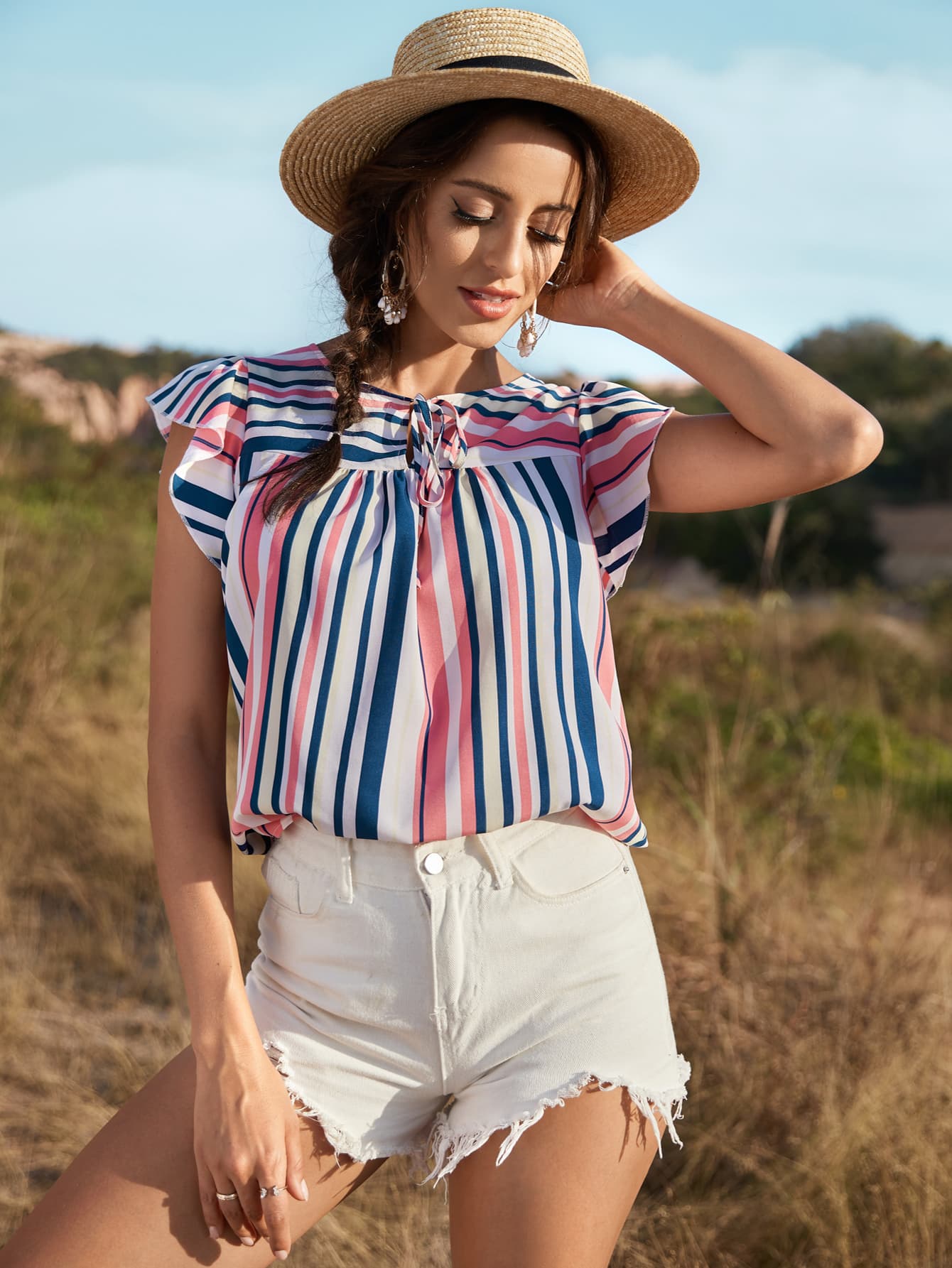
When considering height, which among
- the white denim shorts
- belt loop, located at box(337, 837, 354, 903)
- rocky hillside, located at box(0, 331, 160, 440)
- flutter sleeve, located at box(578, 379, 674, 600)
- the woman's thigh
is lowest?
the woman's thigh

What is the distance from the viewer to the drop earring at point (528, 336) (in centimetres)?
193

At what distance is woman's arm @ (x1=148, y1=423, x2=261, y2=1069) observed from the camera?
4.96ft

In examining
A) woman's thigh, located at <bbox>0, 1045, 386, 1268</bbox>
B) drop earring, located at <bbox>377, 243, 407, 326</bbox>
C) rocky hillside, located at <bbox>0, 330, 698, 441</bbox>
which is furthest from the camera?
rocky hillside, located at <bbox>0, 330, 698, 441</bbox>

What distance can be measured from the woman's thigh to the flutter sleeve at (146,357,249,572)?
2.26ft

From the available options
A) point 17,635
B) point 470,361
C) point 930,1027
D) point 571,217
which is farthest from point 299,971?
point 17,635

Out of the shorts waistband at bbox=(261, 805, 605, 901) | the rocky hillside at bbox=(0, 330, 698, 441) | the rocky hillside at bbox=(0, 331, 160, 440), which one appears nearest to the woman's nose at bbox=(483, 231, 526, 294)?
the shorts waistband at bbox=(261, 805, 605, 901)

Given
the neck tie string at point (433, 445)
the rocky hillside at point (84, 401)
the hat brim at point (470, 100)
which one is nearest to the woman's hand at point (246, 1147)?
the neck tie string at point (433, 445)

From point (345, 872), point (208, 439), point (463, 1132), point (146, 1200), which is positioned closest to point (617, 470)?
point (208, 439)

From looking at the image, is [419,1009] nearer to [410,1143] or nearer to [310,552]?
[410,1143]

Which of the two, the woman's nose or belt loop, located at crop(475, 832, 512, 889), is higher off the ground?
the woman's nose

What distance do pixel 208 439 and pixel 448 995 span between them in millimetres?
813

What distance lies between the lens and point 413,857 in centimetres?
145

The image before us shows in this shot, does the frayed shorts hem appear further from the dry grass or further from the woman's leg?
the dry grass

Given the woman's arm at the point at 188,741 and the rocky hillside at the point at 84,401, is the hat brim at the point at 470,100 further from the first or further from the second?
the rocky hillside at the point at 84,401
